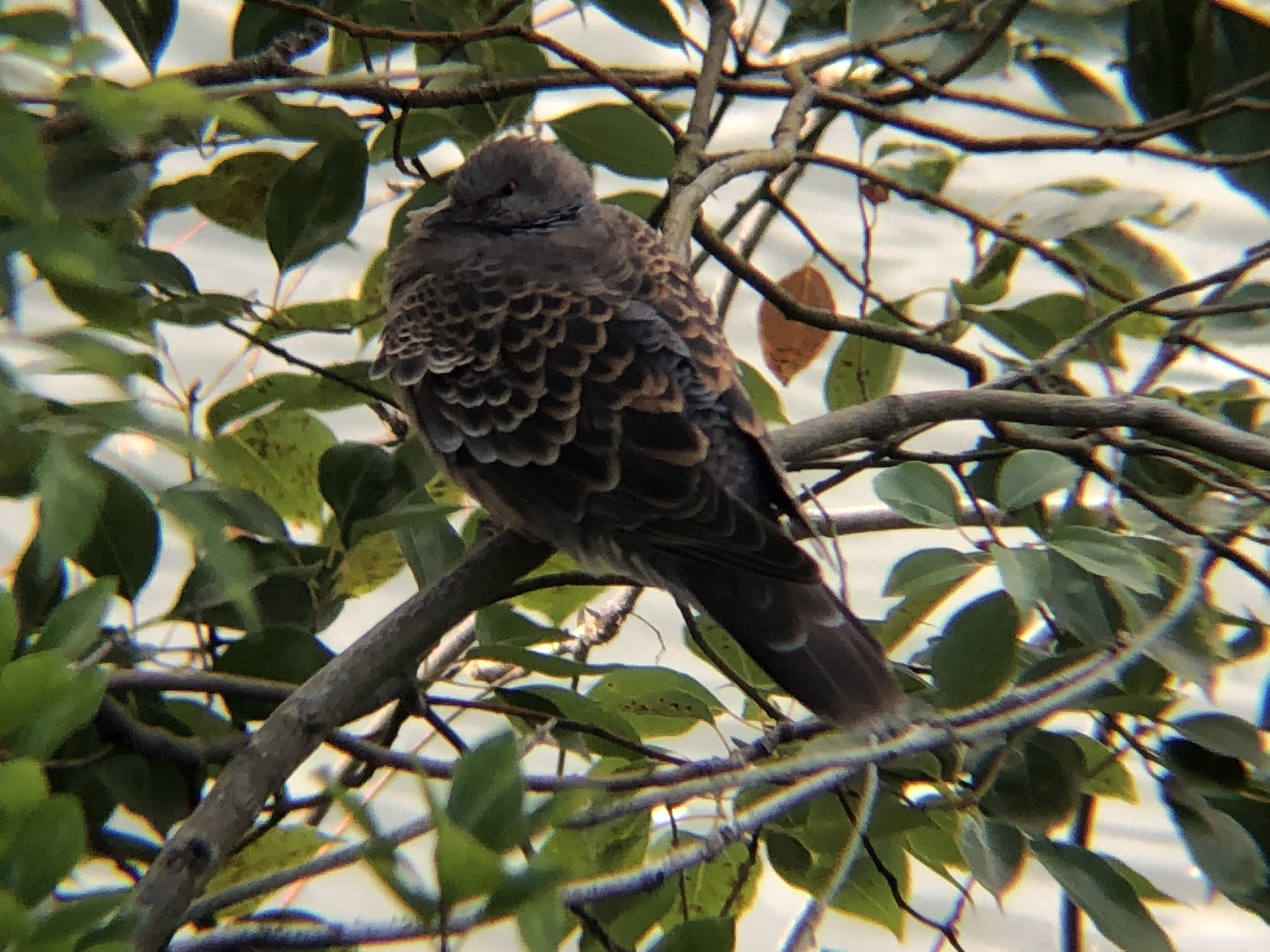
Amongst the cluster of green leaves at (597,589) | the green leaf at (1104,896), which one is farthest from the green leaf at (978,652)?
the green leaf at (1104,896)

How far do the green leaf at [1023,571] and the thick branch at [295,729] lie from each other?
325 millimetres

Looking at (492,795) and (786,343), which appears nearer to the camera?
(492,795)

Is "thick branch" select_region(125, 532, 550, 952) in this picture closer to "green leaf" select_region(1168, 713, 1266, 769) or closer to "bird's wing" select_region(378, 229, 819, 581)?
"bird's wing" select_region(378, 229, 819, 581)

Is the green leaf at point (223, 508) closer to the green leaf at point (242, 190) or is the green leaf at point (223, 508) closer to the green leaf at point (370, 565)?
the green leaf at point (370, 565)

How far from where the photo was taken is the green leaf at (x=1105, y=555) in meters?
0.73

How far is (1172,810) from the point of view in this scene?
90 cm

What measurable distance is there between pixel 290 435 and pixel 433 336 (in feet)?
0.60

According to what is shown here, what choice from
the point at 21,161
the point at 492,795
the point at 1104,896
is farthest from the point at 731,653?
the point at 21,161

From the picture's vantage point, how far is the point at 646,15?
1103mm

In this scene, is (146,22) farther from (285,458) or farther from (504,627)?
(504,627)

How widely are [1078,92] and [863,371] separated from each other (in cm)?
33

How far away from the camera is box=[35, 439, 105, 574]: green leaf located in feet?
1.10

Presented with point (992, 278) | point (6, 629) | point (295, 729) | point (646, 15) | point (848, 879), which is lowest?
point (848, 879)

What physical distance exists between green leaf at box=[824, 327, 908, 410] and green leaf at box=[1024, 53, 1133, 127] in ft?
0.90
